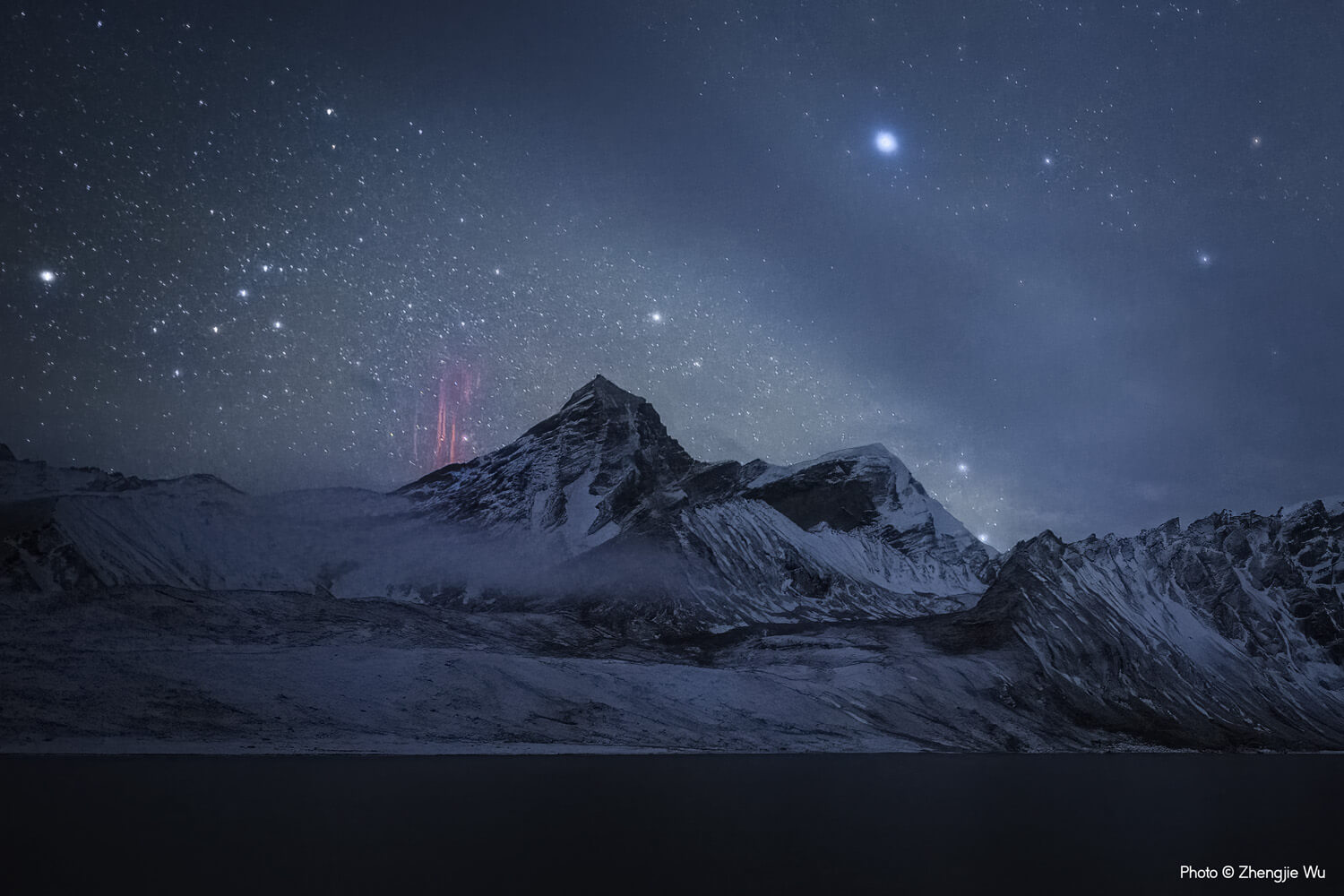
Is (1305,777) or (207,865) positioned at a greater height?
(207,865)

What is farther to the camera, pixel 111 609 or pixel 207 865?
pixel 111 609

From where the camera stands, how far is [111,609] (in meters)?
114

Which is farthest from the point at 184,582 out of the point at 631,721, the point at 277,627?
the point at 631,721

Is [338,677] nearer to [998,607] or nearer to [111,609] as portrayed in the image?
[111,609]

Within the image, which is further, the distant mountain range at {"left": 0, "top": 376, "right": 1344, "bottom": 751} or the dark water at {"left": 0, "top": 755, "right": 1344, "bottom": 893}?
the distant mountain range at {"left": 0, "top": 376, "right": 1344, "bottom": 751}

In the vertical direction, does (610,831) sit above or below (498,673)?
above

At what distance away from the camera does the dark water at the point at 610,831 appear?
68.5 feet

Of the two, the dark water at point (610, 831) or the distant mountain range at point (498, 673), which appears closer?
the dark water at point (610, 831)

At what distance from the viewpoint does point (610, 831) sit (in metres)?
29.3

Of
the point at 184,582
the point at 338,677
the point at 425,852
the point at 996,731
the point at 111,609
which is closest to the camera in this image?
the point at 425,852

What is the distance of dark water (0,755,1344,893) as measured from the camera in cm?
2088

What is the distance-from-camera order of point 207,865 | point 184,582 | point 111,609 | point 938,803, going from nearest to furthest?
point 207,865, point 938,803, point 111,609, point 184,582

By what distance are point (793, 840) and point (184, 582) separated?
612ft

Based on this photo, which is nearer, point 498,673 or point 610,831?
point 610,831
